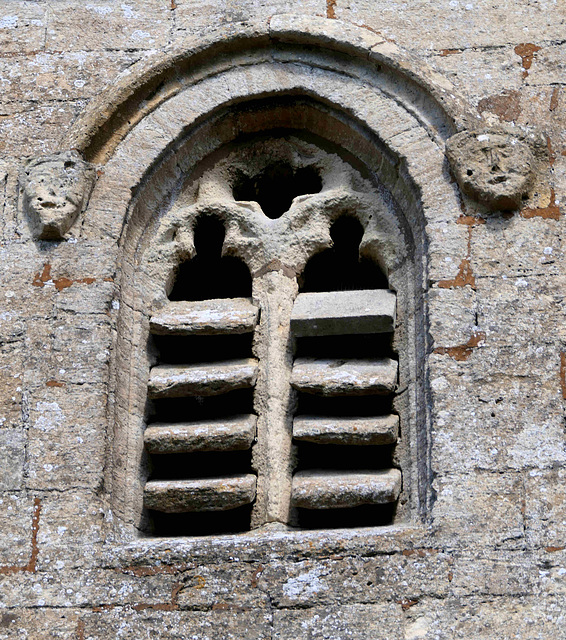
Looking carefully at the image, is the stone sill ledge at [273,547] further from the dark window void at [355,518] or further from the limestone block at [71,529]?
the dark window void at [355,518]

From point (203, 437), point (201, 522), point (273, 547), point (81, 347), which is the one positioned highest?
point (81, 347)

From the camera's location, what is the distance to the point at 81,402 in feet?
13.6

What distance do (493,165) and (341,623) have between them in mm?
1820

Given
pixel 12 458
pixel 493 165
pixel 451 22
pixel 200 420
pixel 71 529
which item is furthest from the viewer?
pixel 451 22

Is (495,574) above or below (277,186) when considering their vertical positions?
below

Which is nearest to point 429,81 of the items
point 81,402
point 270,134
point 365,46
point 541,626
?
point 365,46

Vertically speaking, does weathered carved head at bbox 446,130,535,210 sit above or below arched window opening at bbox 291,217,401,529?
above

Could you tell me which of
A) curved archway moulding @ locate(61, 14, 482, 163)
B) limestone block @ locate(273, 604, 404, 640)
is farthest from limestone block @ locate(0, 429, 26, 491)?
curved archway moulding @ locate(61, 14, 482, 163)

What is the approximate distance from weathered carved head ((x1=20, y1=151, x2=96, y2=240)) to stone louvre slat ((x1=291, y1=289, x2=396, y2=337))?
957 mm

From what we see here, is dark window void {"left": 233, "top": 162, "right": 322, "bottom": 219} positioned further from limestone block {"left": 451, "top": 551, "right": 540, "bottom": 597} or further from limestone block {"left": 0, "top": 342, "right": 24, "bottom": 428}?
limestone block {"left": 451, "top": 551, "right": 540, "bottom": 597}

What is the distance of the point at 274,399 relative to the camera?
432 cm

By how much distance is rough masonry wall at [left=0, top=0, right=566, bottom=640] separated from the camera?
12.2 feet

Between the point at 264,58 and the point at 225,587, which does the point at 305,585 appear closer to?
the point at 225,587

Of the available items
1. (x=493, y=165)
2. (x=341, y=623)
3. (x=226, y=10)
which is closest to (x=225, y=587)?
(x=341, y=623)
